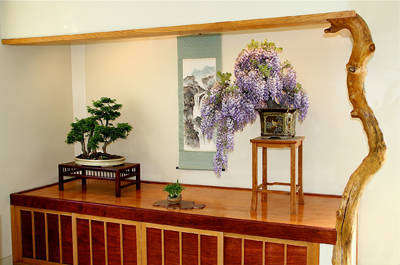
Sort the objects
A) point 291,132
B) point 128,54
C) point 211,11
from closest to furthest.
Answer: point 211,11 < point 291,132 < point 128,54

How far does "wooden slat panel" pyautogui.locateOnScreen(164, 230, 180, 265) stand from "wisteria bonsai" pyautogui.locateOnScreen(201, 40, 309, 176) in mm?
640

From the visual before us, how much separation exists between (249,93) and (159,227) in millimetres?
1290

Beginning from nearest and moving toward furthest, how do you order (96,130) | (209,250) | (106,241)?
1. (209,250)
2. (106,241)
3. (96,130)

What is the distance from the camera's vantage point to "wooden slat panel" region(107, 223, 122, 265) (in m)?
3.53

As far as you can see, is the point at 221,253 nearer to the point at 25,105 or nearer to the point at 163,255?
the point at 163,255

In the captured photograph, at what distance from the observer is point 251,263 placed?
310cm

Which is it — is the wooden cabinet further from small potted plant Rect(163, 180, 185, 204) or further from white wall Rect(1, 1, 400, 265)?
white wall Rect(1, 1, 400, 265)

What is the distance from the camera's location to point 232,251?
3.15 metres

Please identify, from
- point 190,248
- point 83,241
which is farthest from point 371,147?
point 83,241

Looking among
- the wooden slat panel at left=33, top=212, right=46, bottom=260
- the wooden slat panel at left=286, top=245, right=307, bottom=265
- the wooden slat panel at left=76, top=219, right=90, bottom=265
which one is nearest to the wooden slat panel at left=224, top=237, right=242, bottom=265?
the wooden slat panel at left=286, top=245, right=307, bottom=265

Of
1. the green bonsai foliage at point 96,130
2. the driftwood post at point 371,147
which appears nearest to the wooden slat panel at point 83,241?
the green bonsai foliage at point 96,130

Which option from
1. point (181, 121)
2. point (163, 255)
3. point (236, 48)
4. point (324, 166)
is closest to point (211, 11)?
point (236, 48)

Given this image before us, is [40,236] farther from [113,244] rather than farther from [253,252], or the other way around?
[253,252]

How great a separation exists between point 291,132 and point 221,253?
3.58 ft
